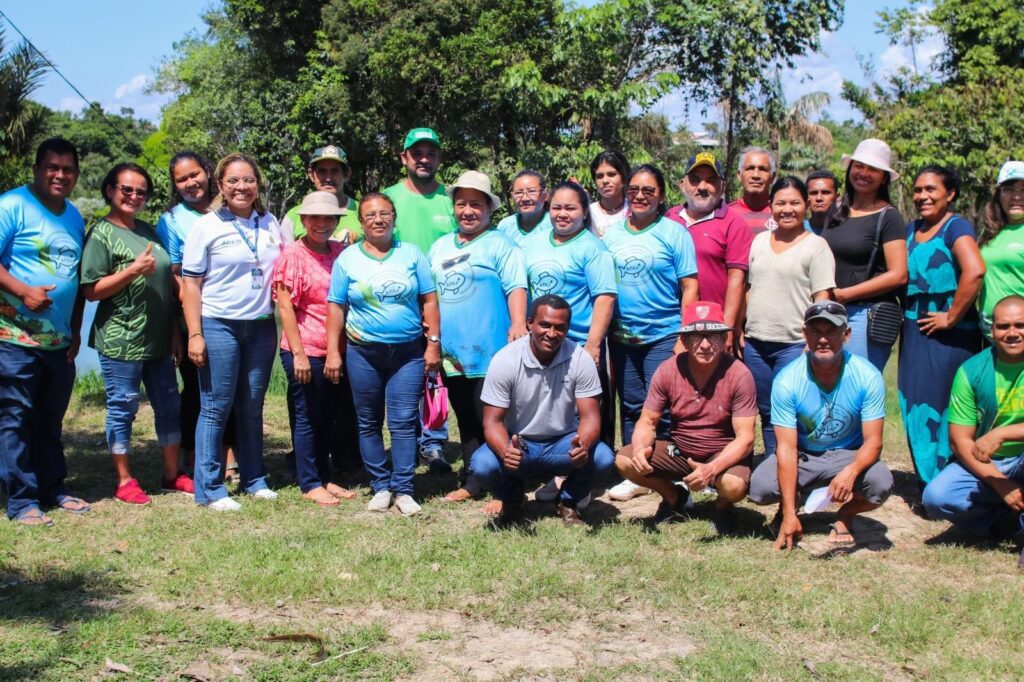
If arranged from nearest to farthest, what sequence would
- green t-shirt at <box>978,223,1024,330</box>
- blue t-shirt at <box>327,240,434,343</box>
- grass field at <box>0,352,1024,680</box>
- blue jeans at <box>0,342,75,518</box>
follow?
grass field at <box>0,352,1024,680</box> < green t-shirt at <box>978,223,1024,330</box> < blue jeans at <box>0,342,75,518</box> < blue t-shirt at <box>327,240,434,343</box>

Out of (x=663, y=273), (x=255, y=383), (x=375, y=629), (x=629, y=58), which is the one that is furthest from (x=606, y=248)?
(x=629, y=58)

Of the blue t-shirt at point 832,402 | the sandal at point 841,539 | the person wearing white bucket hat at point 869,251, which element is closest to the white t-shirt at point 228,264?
the blue t-shirt at point 832,402

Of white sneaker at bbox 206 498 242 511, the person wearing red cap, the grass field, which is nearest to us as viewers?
the grass field

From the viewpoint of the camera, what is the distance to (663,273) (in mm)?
6156

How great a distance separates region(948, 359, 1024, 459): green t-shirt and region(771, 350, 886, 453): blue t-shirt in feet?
1.47

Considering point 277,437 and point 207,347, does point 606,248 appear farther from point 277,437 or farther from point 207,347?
point 277,437

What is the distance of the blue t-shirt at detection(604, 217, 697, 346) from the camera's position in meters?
6.14

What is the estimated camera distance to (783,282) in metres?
6.00

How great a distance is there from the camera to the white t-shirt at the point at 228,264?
6.11 metres

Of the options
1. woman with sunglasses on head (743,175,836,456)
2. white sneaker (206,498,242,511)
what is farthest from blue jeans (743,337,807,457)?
white sneaker (206,498,242,511)

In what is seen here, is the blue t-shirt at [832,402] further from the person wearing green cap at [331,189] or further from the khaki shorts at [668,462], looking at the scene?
the person wearing green cap at [331,189]

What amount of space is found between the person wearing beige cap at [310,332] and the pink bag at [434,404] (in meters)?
0.57

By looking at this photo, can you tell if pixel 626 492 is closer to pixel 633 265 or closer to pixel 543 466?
pixel 543 466

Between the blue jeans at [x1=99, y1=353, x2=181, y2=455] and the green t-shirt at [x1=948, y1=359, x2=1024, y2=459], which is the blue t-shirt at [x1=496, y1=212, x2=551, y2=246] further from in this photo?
the green t-shirt at [x1=948, y1=359, x2=1024, y2=459]
